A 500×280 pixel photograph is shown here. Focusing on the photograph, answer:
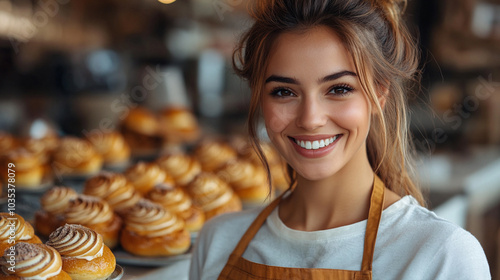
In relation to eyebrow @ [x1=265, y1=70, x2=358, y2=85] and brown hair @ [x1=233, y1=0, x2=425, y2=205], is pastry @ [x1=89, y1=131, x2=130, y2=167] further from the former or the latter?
eyebrow @ [x1=265, y1=70, x2=358, y2=85]

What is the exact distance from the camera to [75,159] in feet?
8.25

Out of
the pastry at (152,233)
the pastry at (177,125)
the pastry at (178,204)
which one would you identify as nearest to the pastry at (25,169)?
the pastry at (178,204)

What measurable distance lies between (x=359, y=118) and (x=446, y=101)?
4038 millimetres

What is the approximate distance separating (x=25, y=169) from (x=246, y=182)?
0.97 m

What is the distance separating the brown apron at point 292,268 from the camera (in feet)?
3.96

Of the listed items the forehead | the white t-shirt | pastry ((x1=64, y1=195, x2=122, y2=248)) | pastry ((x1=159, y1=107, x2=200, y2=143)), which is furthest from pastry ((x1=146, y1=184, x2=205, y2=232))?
pastry ((x1=159, y1=107, x2=200, y2=143))

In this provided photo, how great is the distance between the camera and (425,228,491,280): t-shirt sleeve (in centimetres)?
109

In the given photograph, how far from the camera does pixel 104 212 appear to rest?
1.69 meters

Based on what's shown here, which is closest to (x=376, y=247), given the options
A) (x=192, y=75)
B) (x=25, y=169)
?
(x=25, y=169)

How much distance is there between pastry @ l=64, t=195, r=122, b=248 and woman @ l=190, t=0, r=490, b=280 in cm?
43

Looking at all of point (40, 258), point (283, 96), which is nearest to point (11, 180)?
point (40, 258)

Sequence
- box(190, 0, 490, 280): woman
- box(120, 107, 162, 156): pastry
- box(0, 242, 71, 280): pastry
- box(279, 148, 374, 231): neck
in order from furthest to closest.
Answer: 1. box(120, 107, 162, 156): pastry
2. box(279, 148, 374, 231): neck
3. box(190, 0, 490, 280): woman
4. box(0, 242, 71, 280): pastry

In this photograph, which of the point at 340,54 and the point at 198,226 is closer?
the point at 340,54

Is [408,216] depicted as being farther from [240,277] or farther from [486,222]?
[486,222]
